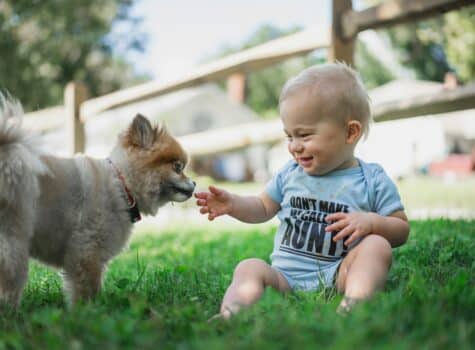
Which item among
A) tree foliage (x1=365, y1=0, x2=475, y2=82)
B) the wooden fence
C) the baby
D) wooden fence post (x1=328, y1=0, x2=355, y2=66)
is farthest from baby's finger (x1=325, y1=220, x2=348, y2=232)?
tree foliage (x1=365, y1=0, x2=475, y2=82)

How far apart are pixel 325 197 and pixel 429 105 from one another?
255 cm

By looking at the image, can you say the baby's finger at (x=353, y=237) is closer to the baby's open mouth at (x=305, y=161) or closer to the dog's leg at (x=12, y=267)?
the baby's open mouth at (x=305, y=161)

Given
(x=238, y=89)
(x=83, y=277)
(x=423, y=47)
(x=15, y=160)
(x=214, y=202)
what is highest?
(x=423, y=47)

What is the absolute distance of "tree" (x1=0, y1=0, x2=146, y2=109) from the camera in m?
25.1

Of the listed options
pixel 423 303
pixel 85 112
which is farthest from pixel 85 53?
pixel 423 303

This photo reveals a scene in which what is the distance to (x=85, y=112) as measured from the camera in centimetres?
789

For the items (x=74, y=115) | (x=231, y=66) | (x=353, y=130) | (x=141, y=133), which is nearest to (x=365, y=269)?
(x=353, y=130)

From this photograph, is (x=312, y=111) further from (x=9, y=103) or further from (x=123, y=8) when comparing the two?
(x=123, y=8)

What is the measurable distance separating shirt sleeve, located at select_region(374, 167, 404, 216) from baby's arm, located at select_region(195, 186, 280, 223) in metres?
0.58

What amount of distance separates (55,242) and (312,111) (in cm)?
144

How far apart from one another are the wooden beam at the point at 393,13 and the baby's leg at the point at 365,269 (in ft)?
8.70

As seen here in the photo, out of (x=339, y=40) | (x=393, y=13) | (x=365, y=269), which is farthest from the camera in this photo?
(x=339, y=40)

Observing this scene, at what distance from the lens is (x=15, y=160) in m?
2.40

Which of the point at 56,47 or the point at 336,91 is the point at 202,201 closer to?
the point at 336,91
